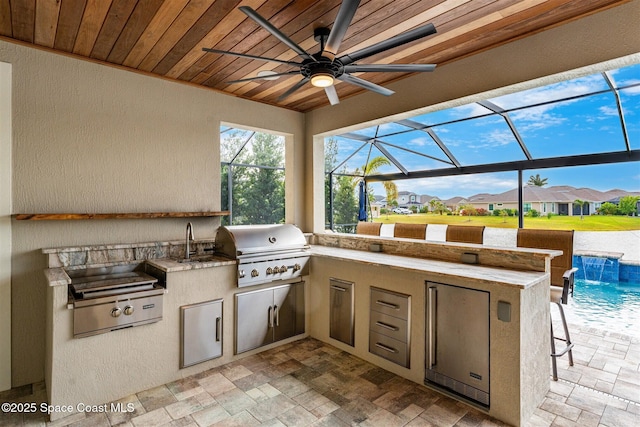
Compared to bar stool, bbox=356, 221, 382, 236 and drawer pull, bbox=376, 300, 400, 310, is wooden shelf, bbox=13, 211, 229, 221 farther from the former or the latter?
bar stool, bbox=356, 221, 382, 236

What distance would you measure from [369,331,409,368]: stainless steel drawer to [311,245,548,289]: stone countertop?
633mm

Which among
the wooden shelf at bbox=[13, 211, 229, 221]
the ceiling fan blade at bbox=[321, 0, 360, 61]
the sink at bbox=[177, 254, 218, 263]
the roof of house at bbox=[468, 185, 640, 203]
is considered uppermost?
the ceiling fan blade at bbox=[321, 0, 360, 61]

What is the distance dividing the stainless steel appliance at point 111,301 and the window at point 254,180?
4.50 m

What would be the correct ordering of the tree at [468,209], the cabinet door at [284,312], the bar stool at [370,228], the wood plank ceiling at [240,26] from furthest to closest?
the tree at [468,209], the bar stool at [370,228], the cabinet door at [284,312], the wood plank ceiling at [240,26]

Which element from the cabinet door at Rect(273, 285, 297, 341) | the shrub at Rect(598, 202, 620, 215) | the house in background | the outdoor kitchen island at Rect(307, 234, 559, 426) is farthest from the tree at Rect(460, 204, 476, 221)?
the cabinet door at Rect(273, 285, 297, 341)

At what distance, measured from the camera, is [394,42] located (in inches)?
69.8

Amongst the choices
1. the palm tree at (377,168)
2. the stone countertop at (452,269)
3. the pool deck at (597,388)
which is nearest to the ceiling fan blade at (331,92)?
the stone countertop at (452,269)

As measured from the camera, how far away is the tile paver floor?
2.00m

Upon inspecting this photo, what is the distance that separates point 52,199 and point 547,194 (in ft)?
21.4

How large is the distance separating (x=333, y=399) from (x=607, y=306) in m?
4.85

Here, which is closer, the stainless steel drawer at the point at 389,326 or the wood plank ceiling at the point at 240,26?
the wood plank ceiling at the point at 240,26

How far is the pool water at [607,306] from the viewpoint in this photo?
3857 mm

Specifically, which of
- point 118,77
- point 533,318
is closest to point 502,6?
point 533,318

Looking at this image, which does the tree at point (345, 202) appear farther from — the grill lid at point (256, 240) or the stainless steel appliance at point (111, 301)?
the stainless steel appliance at point (111, 301)
